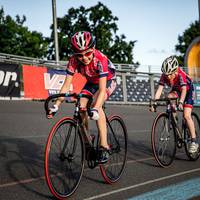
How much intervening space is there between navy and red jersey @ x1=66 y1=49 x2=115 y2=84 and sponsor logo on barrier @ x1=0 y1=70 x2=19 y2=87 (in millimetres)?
13118

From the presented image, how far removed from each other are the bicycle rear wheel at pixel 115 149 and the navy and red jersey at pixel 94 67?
719 millimetres

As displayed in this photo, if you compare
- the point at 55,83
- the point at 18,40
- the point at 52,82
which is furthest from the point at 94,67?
the point at 18,40

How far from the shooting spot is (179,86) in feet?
25.2

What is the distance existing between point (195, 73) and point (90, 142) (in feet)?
94.3

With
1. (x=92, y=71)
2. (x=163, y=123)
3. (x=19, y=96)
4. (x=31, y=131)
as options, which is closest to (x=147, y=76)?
(x=19, y=96)

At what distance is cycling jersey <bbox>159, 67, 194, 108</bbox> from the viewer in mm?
7598

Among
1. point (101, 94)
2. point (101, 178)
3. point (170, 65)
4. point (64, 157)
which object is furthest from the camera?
point (170, 65)

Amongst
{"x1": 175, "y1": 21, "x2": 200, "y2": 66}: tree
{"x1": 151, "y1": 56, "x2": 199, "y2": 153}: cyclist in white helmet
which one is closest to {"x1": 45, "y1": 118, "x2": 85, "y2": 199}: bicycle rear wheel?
{"x1": 151, "y1": 56, "x2": 199, "y2": 153}: cyclist in white helmet

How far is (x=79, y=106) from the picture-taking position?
5.07 metres

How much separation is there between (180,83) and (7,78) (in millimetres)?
12309

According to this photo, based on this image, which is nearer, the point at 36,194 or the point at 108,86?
the point at 36,194

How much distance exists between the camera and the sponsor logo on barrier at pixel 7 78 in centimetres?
1821

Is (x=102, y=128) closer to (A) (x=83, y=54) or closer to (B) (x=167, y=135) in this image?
(A) (x=83, y=54)

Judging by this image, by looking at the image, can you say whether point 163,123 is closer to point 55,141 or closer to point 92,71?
point 92,71
